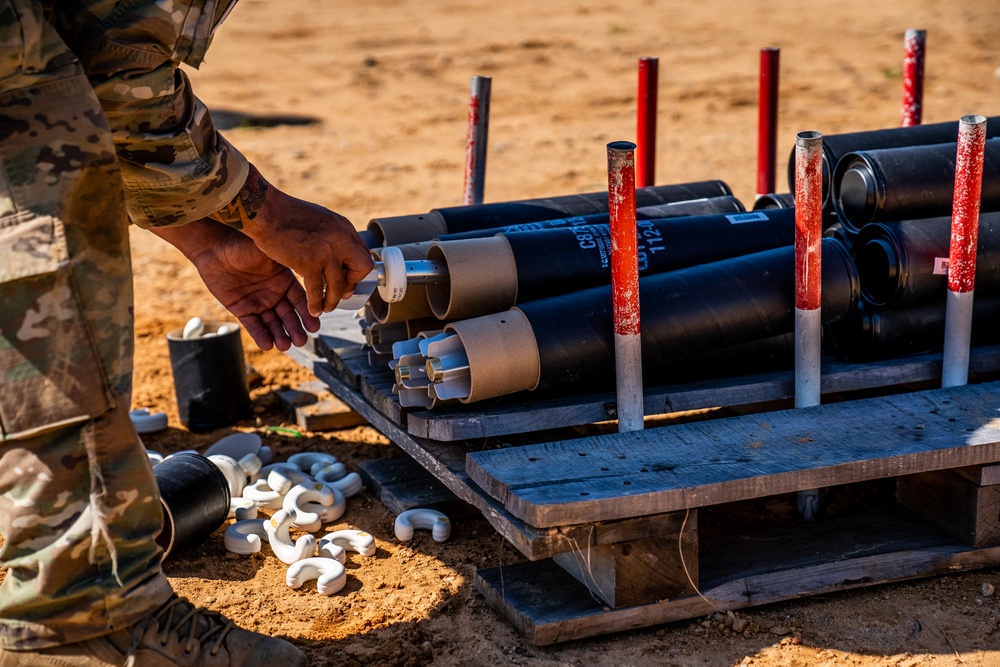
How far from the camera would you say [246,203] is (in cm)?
282

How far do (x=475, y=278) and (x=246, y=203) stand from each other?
2.62 feet

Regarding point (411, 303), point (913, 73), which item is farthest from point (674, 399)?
point (913, 73)

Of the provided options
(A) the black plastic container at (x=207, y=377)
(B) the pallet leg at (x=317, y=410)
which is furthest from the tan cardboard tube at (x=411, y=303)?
(A) the black plastic container at (x=207, y=377)

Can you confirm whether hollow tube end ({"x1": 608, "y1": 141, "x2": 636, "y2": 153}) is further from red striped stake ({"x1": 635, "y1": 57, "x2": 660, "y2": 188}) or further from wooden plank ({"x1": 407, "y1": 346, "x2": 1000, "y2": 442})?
red striped stake ({"x1": 635, "y1": 57, "x2": 660, "y2": 188})

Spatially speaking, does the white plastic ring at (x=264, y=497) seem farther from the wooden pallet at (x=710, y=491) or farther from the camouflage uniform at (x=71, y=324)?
the camouflage uniform at (x=71, y=324)

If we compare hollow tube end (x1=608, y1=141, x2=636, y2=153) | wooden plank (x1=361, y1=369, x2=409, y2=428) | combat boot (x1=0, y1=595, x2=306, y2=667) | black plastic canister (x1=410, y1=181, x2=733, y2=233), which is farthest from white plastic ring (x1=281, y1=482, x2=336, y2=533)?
hollow tube end (x1=608, y1=141, x2=636, y2=153)

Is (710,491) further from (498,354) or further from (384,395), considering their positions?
(384,395)

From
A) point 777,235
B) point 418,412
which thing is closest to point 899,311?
point 777,235

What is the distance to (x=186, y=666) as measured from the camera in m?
2.51

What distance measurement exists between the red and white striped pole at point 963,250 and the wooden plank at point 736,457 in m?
0.18

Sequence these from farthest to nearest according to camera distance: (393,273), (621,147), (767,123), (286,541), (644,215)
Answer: (767,123) < (644,215) < (286,541) < (393,273) < (621,147)

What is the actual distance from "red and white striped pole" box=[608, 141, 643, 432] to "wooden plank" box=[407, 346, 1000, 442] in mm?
93

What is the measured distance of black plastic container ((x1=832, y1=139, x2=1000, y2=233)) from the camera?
3590mm

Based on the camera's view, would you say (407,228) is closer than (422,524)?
No
